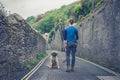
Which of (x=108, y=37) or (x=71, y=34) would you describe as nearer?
(x=71, y=34)

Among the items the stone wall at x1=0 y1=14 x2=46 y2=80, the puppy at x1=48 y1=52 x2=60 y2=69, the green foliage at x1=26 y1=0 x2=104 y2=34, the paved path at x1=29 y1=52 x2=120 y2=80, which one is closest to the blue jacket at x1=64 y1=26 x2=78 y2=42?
the paved path at x1=29 y1=52 x2=120 y2=80

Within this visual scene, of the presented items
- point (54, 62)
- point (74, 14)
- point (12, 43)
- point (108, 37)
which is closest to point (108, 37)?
point (108, 37)

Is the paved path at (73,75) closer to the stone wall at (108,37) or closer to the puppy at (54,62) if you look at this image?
the stone wall at (108,37)

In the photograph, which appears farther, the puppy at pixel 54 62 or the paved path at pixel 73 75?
the puppy at pixel 54 62

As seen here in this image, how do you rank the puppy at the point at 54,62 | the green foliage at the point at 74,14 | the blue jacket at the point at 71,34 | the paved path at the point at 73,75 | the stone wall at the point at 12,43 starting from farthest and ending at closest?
the green foliage at the point at 74,14
the puppy at the point at 54,62
the blue jacket at the point at 71,34
the paved path at the point at 73,75
the stone wall at the point at 12,43

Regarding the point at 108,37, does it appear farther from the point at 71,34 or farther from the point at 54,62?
the point at 54,62

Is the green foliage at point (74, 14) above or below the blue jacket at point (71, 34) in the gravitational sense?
above

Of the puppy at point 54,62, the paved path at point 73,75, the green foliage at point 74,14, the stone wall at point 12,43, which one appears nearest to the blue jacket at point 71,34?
the paved path at point 73,75

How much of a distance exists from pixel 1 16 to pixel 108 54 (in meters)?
5.95

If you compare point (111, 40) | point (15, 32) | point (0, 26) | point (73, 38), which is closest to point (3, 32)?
point (0, 26)

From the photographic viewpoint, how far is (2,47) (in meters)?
8.70

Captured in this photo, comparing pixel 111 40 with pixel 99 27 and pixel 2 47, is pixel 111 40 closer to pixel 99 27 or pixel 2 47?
pixel 99 27

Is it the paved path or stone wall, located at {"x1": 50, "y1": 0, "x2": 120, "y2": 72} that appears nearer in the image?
the paved path

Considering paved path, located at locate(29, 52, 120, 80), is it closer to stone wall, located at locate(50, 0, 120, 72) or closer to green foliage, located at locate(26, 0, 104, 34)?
stone wall, located at locate(50, 0, 120, 72)
